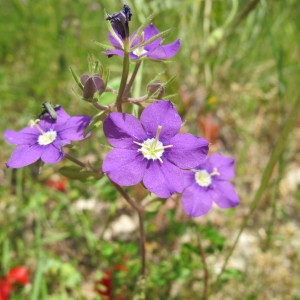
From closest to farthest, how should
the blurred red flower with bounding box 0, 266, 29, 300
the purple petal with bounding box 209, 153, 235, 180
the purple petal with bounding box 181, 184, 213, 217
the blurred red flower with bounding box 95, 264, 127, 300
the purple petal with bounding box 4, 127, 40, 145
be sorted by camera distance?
1. the purple petal with bounding box 4, 127, 40, 145
2. the purple petal with bounding box 181, 184, 213, 217
3. the purple petal with bounding box 209, 153, 235, 180
4. the blurred red flower with bounding box 95, 264, 127, 300
5. the blurred red flower with bounding box 0, 266, 29, 300

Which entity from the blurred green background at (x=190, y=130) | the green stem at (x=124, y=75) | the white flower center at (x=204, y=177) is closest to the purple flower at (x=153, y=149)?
the green stem at (x=124, y=75)

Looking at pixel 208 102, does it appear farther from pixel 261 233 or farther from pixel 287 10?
pixel 287 10

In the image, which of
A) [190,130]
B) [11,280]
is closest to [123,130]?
[11,280]

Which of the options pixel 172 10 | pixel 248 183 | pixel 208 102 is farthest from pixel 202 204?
pixel 172 10

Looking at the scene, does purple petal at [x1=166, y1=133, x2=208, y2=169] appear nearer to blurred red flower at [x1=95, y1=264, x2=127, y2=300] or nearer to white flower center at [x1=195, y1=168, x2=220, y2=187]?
white flower center at [x1=195, y1=168, x2=220, y2=187]

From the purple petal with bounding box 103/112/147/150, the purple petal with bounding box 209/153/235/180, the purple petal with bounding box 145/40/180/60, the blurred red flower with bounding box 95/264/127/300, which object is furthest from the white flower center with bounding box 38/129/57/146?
the blurred red flower with bounding box 95/264/127/300

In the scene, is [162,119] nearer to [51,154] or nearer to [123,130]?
[123,130]

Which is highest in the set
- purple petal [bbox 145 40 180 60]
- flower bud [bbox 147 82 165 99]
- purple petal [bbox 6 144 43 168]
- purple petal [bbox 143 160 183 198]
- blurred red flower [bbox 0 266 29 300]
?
purple petal [bbox 145 40 180 60]
